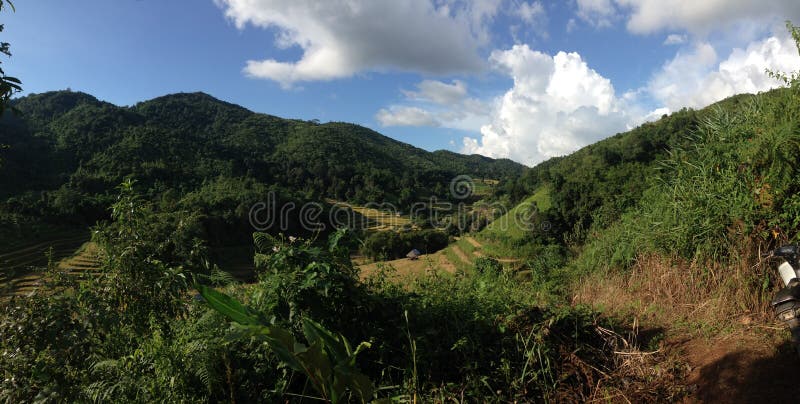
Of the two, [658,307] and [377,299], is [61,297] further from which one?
[658,307]

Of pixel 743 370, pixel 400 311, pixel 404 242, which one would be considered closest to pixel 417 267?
pixel 404 242

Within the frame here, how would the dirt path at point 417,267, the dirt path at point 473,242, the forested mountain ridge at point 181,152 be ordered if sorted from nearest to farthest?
the dirt path at point 417,267 < the dirt path at point 473,242 < the forested mountain ridge at point 181,152

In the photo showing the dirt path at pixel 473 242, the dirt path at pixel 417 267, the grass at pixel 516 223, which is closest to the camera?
the dirt path at pixel 417 267

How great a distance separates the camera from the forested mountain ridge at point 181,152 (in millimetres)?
43312

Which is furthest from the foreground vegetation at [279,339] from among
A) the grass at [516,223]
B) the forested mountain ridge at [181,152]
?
the grass at [516,223]

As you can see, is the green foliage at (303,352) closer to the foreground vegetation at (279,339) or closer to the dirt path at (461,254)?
the foreground vegetation at (279,339)

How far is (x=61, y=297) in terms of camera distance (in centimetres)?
256

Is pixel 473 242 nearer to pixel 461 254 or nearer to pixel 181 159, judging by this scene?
pixel 461 254

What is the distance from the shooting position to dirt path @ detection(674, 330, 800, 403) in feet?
6.77

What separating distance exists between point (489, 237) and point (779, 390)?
96.4 ft

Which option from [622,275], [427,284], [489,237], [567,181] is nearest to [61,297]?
[427,284]

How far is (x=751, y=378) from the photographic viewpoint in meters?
2.19

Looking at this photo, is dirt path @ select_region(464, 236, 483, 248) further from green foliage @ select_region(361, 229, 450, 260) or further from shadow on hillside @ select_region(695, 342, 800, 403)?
shadow on hillside @ select_region(695, 342, 800, 403)

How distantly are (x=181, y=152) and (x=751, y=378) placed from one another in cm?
7095
